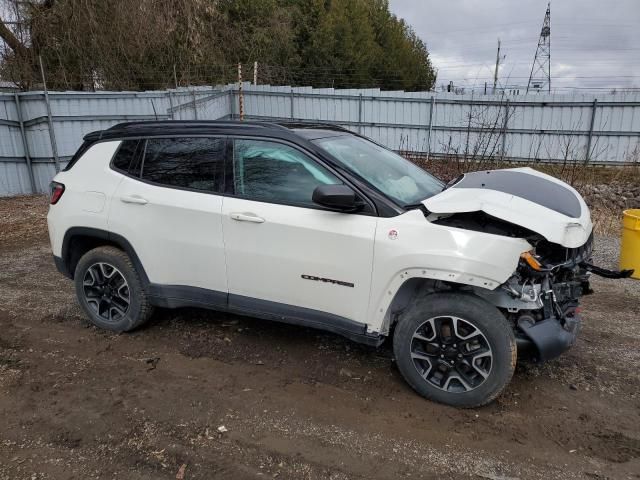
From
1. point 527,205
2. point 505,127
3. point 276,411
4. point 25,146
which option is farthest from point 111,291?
point 505,127

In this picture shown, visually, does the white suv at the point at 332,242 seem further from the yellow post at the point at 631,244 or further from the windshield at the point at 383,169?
the yellow post at the point at 631,244

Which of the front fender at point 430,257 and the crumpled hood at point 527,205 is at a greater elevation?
the crumpled hood at point 527,205

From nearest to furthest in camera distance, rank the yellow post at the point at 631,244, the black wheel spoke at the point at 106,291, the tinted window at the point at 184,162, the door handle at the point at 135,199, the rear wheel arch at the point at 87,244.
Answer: the tinted window at the point at 184,162 → the door handle at the point at 135,199 → the rear wheel arch at the point at 87,244 → the black wheel spoke at the point at 106,291 → the yellow post at the point at 631,244

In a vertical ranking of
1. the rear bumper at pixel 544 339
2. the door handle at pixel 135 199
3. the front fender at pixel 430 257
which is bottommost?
the rear bumper at pixel 544 339

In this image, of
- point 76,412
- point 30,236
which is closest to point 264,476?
point 76,412

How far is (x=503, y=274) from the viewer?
9.71 ft

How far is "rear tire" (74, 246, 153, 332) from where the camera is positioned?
4.20 metres

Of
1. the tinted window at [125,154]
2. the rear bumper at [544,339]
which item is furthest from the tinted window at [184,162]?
the rear bumper at [544,339]

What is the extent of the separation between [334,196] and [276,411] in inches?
56.1

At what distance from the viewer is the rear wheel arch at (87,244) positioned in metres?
4.14

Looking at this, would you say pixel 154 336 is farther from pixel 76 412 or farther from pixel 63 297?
pixel 63 297

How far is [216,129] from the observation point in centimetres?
388

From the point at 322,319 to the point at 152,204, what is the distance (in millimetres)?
1617

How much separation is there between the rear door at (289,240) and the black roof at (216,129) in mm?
99
